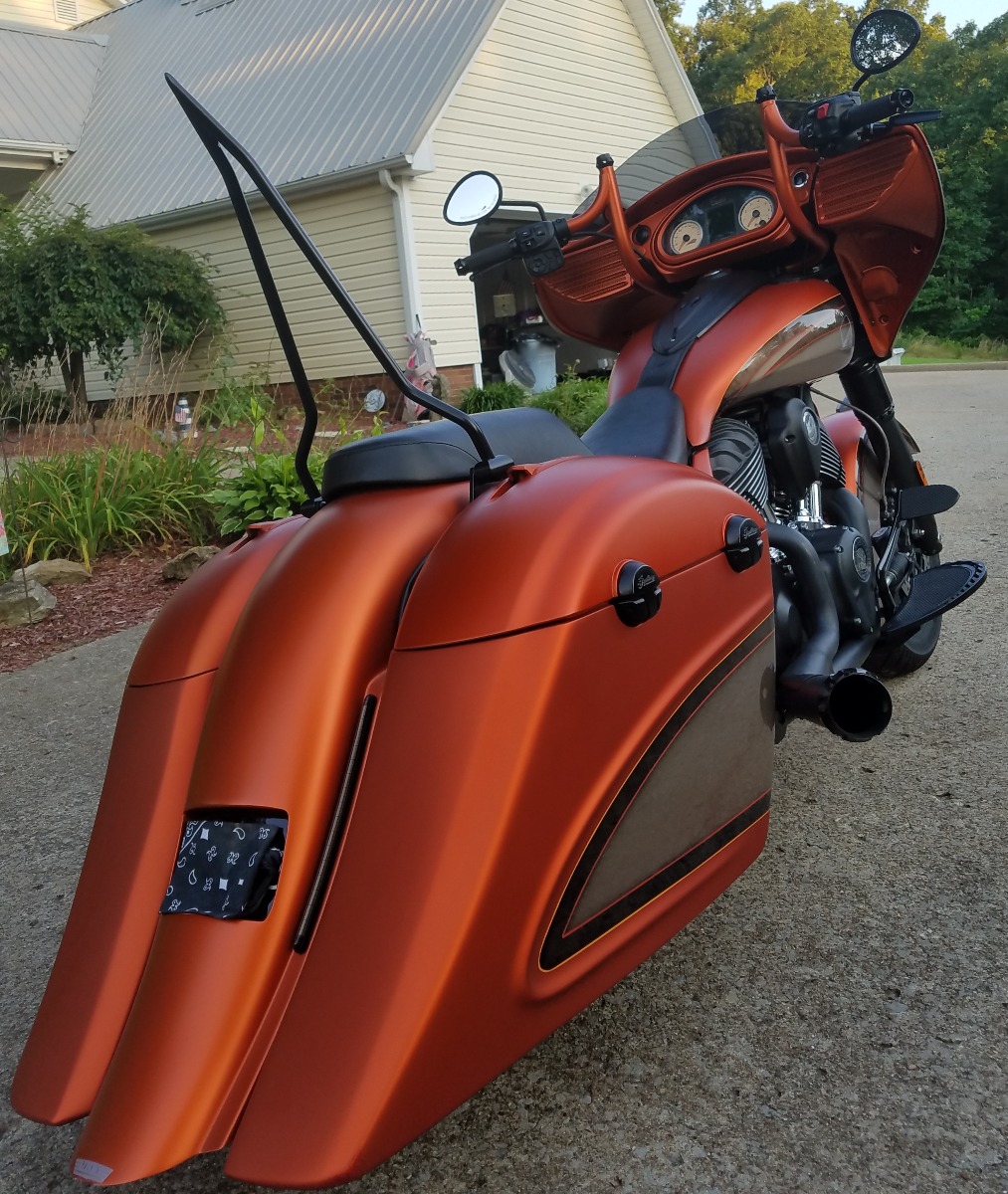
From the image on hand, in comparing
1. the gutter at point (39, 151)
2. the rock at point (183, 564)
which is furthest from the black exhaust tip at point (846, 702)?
the gutter at point (39, 151)

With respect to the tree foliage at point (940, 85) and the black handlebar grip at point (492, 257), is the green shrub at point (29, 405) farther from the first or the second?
the tree foliage at point (940, 85)

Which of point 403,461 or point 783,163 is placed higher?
point 783,163

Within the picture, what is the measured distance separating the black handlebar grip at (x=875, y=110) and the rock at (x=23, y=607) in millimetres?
4200

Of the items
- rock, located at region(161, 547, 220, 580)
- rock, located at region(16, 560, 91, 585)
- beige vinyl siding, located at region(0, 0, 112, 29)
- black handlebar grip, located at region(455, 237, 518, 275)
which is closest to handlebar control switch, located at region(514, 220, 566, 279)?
black handlebar grip, located at region(455, 237, 518, 275)

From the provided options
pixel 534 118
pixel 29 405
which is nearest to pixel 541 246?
pixel 29 405

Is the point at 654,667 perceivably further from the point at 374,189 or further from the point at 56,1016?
the point at 374,189

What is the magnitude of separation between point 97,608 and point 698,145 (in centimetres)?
370

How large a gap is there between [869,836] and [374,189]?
1092cm

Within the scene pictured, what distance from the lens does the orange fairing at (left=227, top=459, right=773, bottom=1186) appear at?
3.70 ft

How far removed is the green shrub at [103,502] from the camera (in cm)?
575

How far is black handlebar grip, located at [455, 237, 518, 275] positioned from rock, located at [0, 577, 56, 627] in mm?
3212

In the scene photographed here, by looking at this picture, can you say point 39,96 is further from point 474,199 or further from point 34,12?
point 474,199

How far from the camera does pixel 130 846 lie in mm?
1417

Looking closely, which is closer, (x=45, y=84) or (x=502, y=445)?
(x=502, y=445)
